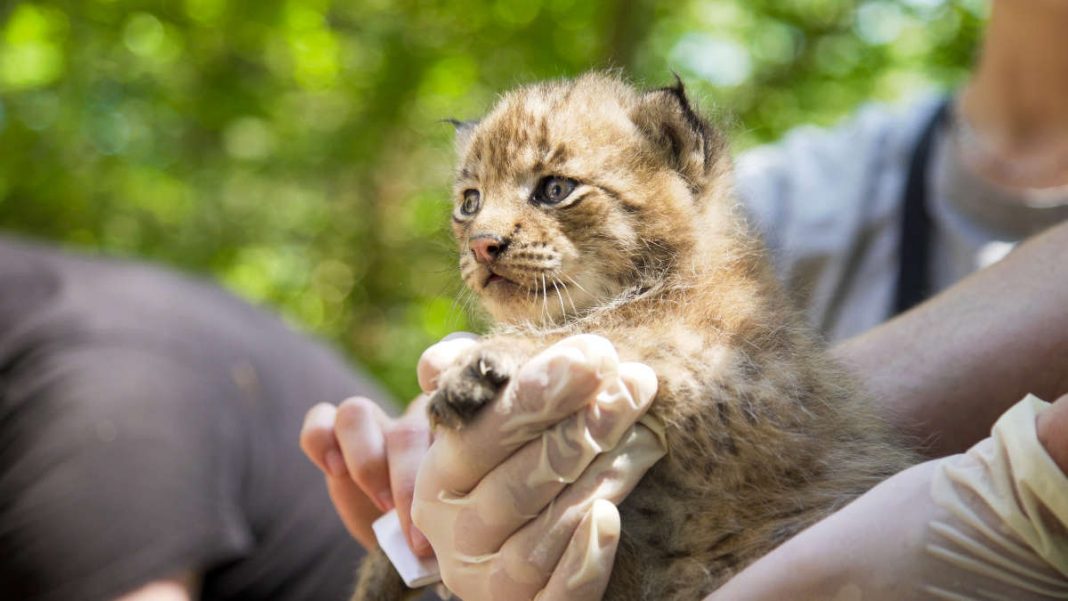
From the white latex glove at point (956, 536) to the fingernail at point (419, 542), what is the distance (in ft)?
2.51

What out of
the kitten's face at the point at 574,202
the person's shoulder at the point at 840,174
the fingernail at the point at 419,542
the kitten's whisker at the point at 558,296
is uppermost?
the kitten's face at the point at 574,202

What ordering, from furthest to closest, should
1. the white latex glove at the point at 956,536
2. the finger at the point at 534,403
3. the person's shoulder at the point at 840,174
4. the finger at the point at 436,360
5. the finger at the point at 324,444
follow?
the person's shoulder at the point at 840,174 → the finger at the point at 324,444 → the finger at the point at 436,360 → the finger at the point at 534,403 → the white latex glove at the point at 956,536

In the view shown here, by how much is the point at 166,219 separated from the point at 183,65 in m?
1.28

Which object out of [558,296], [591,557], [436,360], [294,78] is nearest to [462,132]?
[558,296]

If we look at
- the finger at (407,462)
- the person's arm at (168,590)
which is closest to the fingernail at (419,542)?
the finger at (407,462)

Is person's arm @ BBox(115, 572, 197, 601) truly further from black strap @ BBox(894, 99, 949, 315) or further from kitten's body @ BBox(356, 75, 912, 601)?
black strap @ BBox(894, 99, 949, 315)

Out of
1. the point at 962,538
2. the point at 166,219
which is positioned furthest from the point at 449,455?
the point at 166,219

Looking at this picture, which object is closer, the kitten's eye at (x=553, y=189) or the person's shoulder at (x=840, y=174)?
the kitten's eye at (x=553, y=189)

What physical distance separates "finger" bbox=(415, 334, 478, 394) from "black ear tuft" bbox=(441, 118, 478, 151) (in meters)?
0.67

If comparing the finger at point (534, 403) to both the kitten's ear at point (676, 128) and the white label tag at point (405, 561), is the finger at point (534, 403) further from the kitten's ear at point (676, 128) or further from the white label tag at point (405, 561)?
the kitten's ear at point (676, 128)

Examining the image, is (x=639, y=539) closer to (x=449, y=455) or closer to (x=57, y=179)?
(x=449, y=455)

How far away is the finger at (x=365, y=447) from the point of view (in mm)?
2547

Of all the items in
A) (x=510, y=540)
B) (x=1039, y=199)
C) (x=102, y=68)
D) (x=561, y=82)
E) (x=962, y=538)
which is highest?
(x=102, y=68)

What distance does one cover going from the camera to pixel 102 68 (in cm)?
725
